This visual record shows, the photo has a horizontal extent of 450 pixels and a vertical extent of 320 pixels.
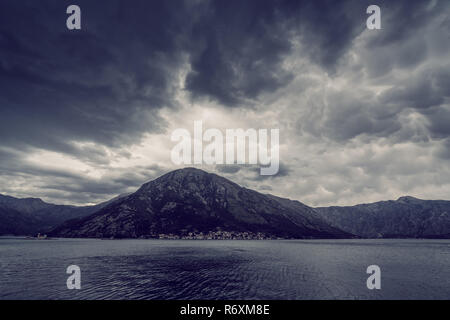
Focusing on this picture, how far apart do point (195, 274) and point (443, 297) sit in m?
67.7

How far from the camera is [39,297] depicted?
53.9 metres

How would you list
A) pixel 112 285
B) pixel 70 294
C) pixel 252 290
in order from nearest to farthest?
pixel 70 294 < pixel 252 290 < pixel 112 285

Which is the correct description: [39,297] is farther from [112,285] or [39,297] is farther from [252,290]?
[252,290]

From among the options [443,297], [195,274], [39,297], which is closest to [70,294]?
[39,297]

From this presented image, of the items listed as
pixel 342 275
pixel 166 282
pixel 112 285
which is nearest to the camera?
pixel 112 285

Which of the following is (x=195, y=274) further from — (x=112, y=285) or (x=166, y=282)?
(x=112, y=285)

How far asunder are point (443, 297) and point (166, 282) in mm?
69145
